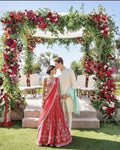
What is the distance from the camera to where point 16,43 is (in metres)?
6.87

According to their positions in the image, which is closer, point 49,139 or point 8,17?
point 49,139

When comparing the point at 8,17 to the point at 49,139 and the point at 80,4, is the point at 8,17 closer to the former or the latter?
the point at 80,4

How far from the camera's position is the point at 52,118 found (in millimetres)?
4777

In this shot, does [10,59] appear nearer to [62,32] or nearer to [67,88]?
[62,32]

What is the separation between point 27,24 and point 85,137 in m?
3.50

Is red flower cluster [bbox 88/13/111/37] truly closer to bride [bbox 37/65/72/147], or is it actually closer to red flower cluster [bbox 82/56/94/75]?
bride [bbox 37/65/72/147]

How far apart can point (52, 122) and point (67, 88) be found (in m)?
0.77

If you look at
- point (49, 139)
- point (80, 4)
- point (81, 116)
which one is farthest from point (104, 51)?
point (49, 139)

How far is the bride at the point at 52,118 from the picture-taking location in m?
4.76

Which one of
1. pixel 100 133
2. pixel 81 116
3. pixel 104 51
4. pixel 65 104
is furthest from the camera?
pixel 104 51

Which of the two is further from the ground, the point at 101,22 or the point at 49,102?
the point at 101,22

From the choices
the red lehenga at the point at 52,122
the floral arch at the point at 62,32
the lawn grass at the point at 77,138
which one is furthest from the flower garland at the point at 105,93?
the red lehenga at the point at 52,122

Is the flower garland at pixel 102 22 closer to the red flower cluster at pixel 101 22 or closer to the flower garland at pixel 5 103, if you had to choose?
Result: the red flower cluster at pixel 101 22

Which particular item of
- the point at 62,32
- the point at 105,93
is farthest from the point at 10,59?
the point at 105,93
